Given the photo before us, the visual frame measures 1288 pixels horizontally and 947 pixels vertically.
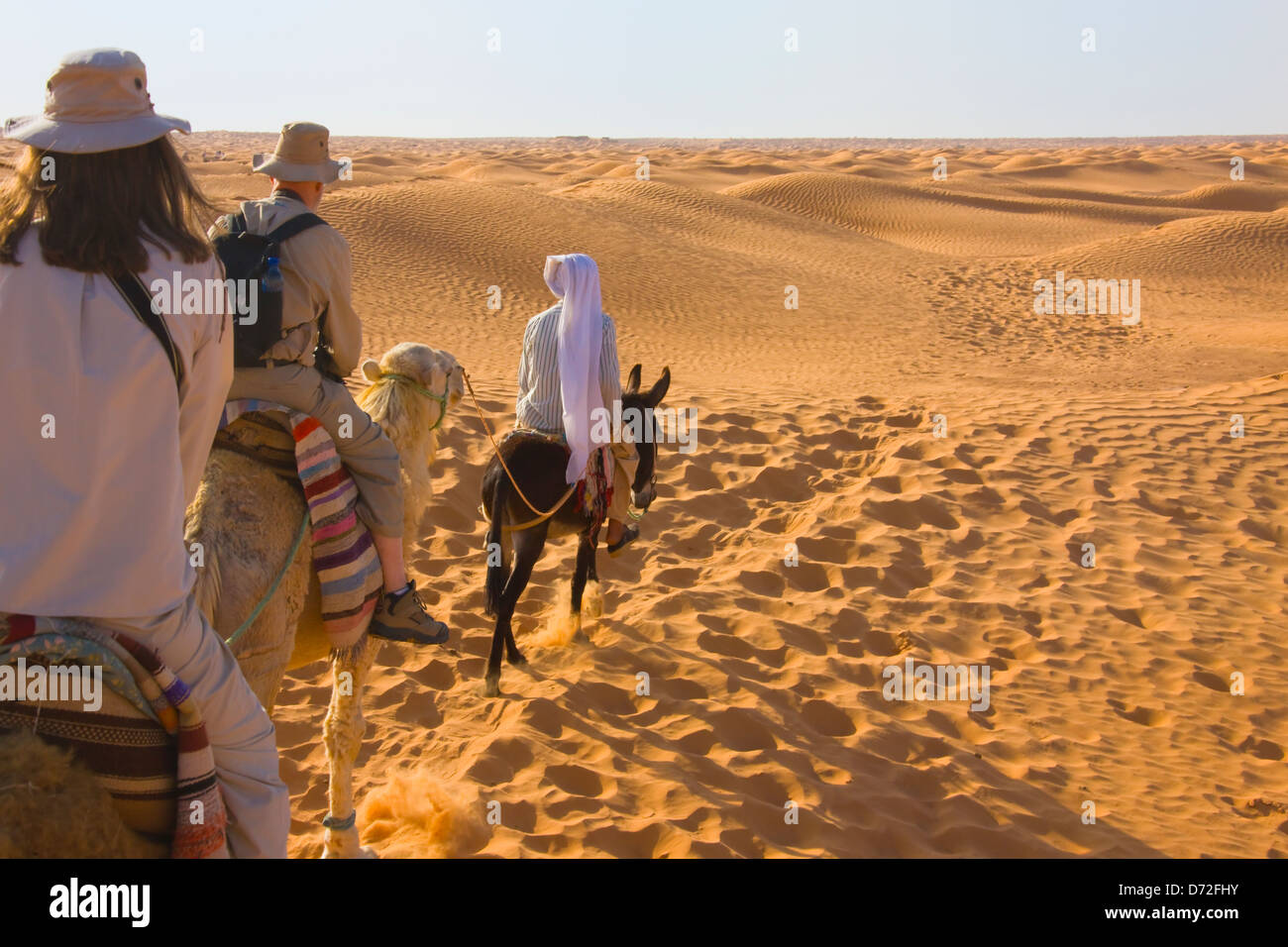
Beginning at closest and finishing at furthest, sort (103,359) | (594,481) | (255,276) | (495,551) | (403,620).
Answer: (103,359) < (255,276) < (403,620) < (495,551) < (594,481)

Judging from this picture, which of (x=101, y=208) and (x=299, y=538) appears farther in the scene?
(x=299, y=538)

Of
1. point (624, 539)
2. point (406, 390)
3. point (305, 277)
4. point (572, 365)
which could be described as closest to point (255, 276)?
point (305, 277)

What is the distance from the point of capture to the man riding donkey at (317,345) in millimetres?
3357

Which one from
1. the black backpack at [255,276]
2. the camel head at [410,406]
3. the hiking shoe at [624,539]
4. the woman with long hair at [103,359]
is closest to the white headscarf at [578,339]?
the hiking shoe at [624,539]

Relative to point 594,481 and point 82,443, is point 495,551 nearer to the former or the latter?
point 594,481

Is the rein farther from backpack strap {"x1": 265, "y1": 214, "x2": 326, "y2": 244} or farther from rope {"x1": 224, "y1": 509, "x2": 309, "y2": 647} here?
backpack strap {"x1": 265, "y1": 214, "x2": 326, "y2": 244}

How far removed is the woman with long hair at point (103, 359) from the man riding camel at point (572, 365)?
3.29 meters

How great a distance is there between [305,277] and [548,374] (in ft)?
7.62

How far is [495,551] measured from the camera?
5.55 meters

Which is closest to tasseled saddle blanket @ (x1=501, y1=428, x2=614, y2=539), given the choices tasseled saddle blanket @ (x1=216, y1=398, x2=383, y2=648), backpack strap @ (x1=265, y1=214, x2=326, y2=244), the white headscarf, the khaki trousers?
the white headscarf

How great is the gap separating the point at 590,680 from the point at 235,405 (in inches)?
121

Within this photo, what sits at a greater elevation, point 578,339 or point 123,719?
point 578,339

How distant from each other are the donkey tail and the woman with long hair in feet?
11.2

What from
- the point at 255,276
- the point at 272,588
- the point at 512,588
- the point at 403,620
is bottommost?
the point at 512,588
